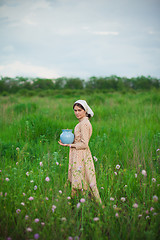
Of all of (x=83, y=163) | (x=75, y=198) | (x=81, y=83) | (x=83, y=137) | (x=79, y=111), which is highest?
(x=81, y=83)

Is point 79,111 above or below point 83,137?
above

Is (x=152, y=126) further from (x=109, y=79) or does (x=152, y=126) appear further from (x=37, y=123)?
(x=109, y=79)

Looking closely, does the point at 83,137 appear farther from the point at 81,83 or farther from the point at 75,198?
the point at 81,83

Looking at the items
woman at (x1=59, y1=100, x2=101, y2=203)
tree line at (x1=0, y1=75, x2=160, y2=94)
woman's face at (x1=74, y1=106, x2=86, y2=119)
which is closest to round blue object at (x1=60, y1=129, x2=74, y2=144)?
woman at (x1=59, y1=100, x2=101, y2=203)

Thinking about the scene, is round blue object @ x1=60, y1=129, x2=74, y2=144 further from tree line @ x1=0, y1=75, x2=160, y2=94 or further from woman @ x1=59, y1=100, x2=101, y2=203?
tree line @ x1=0, y1=75, x2=160, y2=94

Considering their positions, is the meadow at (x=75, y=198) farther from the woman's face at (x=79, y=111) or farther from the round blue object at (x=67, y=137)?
the woman's face at (x=79, y=111)

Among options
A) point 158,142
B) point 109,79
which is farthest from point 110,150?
point 109,79

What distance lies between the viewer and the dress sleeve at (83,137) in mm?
2561

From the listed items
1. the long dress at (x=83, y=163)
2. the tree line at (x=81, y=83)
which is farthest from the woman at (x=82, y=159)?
the tree line at (x=81, y=83)

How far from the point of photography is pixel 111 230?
6.32 ft

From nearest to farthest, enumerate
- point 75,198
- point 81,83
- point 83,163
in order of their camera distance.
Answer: point 75,198 < point 83,163 < point 81,83

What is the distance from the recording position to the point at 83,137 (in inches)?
101

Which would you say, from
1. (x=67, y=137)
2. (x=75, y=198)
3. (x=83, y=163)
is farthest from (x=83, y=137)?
(x=75, y=198)

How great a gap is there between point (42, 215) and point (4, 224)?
44 centimetres
